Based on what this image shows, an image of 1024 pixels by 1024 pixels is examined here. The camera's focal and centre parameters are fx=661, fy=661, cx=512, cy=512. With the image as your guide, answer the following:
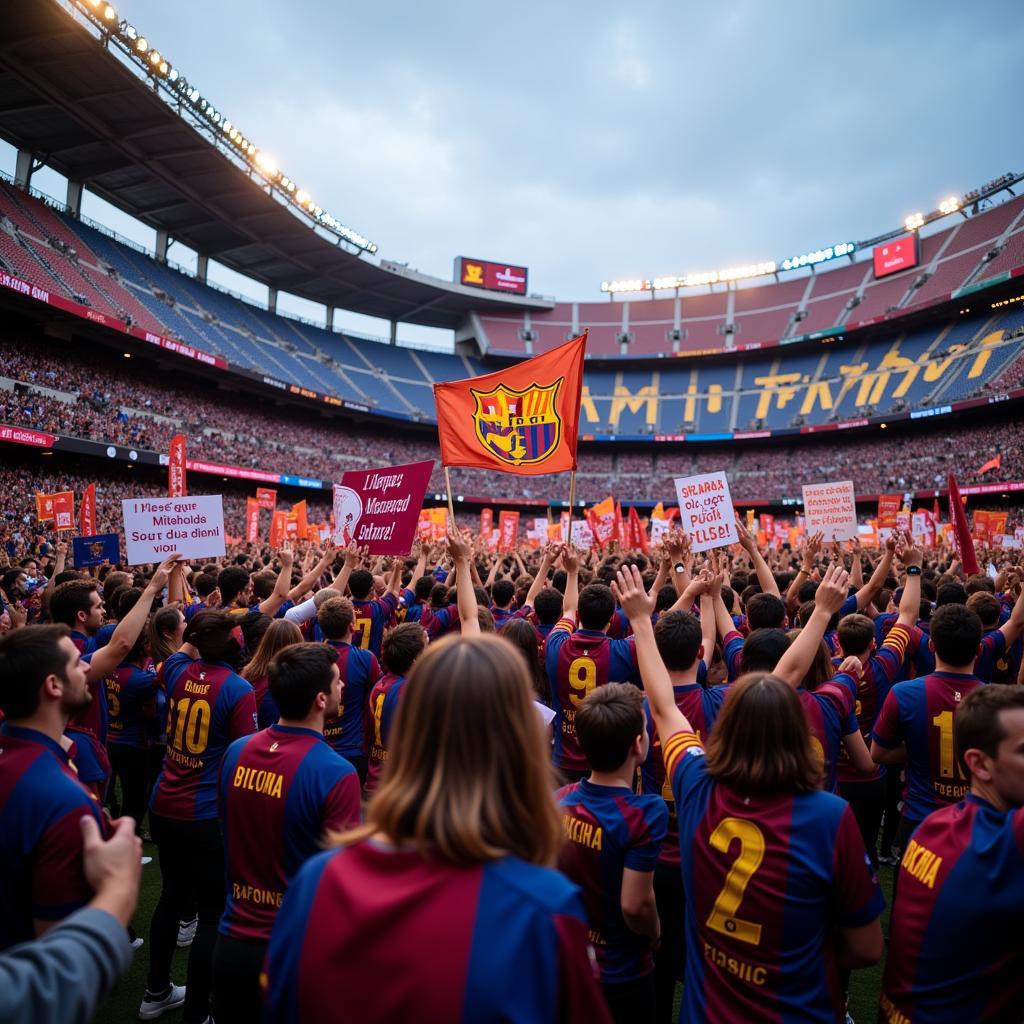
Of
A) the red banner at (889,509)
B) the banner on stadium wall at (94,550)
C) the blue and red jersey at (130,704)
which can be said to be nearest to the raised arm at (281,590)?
the blue and red jersey at (130,704)

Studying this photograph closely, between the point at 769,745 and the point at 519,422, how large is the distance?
5924 mm

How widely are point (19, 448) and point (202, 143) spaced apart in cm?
1766

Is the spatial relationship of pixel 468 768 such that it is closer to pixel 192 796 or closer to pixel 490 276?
pixel 192 796

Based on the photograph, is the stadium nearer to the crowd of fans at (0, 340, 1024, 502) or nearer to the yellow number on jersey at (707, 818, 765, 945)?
the crowd of fans at (0, 340, 1024, 502)

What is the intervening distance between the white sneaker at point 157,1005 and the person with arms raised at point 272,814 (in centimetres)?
140

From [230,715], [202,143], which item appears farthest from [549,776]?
[202,143]

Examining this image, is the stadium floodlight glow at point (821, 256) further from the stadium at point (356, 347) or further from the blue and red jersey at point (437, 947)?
the blue and red jersey at point (437, 947)

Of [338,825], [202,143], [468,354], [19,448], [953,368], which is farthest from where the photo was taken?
[468,354]

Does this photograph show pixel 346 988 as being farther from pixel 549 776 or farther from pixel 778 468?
pixel 778 468

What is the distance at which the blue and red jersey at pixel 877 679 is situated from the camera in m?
4.56

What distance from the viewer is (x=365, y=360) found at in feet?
180

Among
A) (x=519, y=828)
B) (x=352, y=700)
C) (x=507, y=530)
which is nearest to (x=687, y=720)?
(x=519, y=828)

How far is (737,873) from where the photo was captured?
84.4 inches

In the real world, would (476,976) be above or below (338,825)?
above
